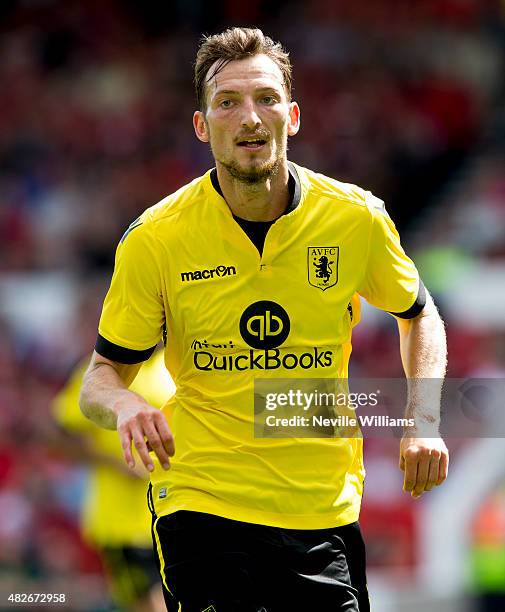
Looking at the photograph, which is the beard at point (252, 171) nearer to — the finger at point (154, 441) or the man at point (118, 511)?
the finger at point (154, 441)

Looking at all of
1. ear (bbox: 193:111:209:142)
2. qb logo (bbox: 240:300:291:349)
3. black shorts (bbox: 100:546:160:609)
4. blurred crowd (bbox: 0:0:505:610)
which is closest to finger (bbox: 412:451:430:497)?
qb logo (bbox: 240:300:291:349)

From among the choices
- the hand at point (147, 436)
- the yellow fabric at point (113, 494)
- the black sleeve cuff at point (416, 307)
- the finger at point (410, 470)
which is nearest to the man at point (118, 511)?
the yellow fabric at point (113, 494)

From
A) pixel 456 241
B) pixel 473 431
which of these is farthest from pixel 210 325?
pixel 456 241

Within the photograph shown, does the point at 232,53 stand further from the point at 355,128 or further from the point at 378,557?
the point at 355,128

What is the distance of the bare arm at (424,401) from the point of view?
4250 mm

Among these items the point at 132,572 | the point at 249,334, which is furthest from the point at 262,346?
the point at 132,572

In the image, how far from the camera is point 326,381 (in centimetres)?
458

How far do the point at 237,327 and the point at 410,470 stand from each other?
30.1 inches

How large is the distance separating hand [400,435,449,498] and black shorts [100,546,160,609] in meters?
3.90

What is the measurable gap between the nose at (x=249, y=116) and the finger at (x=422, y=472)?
48.4 inches

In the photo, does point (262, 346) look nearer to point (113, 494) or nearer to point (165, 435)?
point (165, 435)

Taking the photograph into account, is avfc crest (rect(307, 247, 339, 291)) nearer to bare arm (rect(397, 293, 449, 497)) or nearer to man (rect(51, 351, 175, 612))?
bare arm (rect(397, 293, 449, 497))

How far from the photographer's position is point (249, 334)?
4492 millimetres

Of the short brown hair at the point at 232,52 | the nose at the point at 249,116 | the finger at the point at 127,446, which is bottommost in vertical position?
the finger at the point at 127,446
